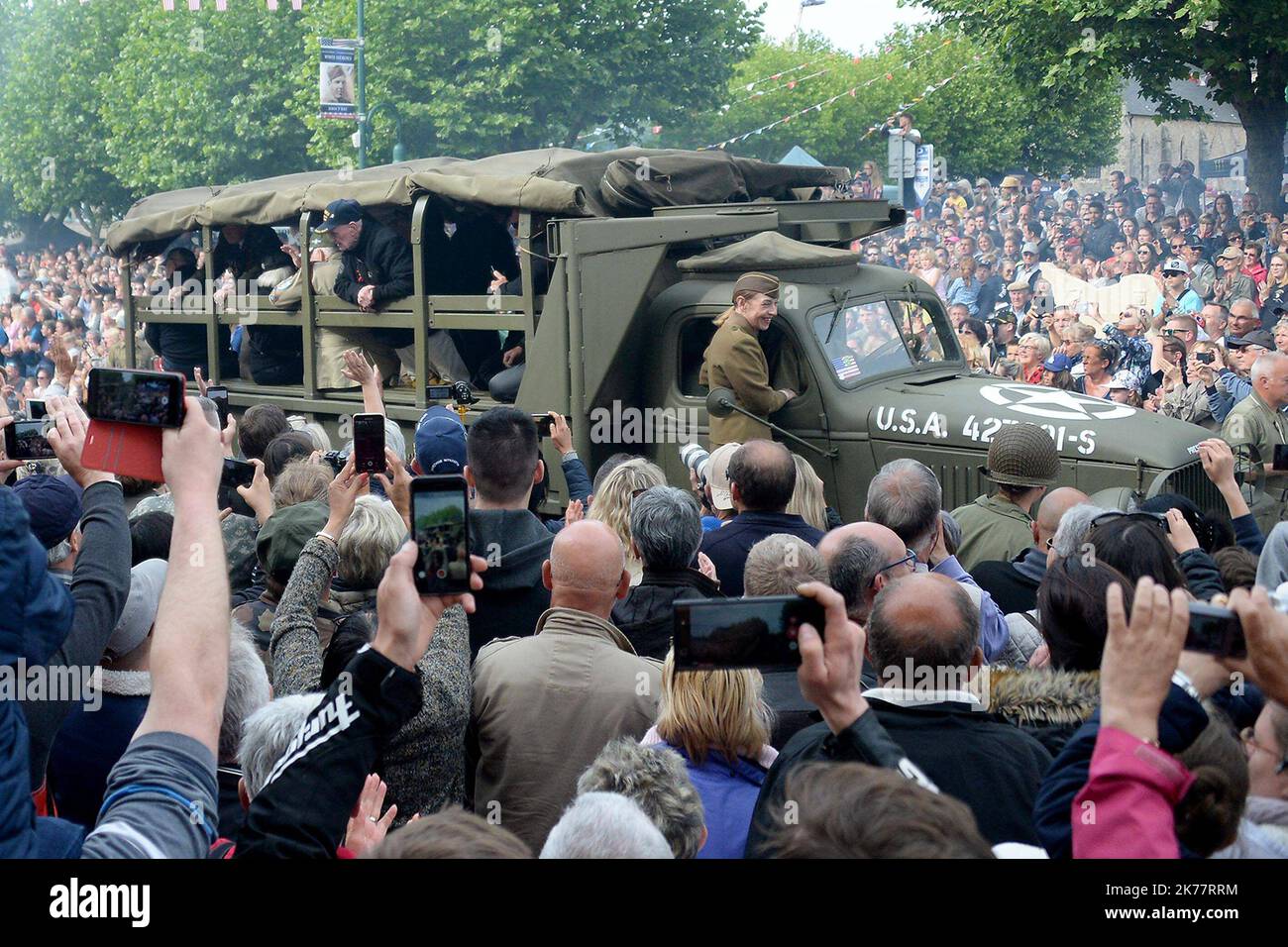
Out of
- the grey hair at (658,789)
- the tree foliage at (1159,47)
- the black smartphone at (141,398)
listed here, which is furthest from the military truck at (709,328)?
the tree foliage at (1159,47)

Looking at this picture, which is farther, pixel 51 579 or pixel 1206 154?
pixel 1206 154

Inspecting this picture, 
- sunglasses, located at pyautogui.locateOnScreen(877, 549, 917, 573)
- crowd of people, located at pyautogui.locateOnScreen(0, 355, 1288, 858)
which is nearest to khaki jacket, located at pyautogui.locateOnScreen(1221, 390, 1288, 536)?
crowd of people, located at pyautogui.locateOnScreen(0, 355, 1288, 858)

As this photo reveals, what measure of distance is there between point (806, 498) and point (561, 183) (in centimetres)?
355

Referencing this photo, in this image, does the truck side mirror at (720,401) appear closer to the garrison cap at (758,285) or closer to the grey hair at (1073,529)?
the garrison cap at (758,285)

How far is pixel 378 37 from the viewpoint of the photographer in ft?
107

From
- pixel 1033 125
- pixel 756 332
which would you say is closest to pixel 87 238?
pixel 1033 125

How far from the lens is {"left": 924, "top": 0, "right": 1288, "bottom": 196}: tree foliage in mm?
18047

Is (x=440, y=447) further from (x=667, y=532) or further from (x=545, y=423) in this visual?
(x=667, y=532)

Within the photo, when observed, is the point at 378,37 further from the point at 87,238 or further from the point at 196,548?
the point at 196,548

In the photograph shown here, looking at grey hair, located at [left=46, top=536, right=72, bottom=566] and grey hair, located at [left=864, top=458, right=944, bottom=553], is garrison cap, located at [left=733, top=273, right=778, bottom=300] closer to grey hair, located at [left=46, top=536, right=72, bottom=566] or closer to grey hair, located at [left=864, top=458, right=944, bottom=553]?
grey hair, located at [left=864, top=458, right=944, bottom=553]

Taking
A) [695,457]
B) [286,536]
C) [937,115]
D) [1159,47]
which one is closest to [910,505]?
[286,536]

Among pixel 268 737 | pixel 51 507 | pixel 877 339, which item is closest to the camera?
pixel 268 737

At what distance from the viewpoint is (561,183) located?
890 centimetres

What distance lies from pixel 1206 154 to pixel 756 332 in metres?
32.0
